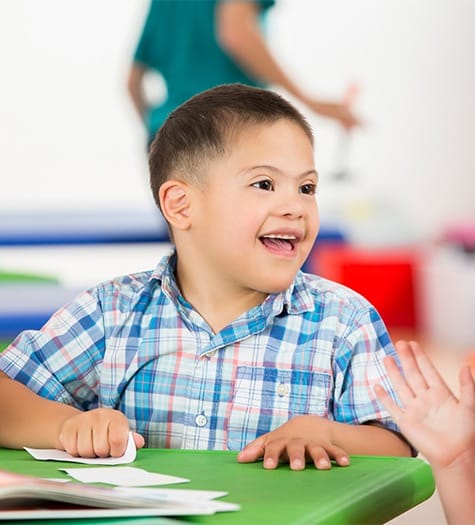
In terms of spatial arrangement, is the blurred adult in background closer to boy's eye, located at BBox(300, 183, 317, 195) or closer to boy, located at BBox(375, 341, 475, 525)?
boy's eye, located at BBox(300, 183, 317, 195)

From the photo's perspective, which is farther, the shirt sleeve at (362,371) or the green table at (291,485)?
the shirt sleeve at (362,371)

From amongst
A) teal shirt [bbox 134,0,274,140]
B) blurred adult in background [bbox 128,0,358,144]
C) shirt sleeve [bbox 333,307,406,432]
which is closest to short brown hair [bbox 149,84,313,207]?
shirt sleeve [bbox 333,307,406,432]

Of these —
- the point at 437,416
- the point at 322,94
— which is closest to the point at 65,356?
the point at 437,416

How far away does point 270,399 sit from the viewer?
4.45 ft

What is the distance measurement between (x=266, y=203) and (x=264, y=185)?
0.03 metres

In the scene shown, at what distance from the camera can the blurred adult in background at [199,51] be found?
2.95 m

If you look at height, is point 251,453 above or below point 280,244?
below

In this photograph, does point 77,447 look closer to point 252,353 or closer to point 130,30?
point 252,353

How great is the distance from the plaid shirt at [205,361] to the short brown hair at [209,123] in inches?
5.1

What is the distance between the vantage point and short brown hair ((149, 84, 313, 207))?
1.36 metres

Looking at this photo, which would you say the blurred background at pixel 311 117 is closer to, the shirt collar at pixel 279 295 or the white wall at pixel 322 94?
the white wall at pixel 322 94

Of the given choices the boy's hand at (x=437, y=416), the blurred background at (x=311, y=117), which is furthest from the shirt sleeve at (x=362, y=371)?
the blurred background at (x=311, y=117)

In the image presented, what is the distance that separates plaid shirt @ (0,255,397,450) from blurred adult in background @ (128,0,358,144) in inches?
63.1

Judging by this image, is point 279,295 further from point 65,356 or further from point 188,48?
point 188,48
